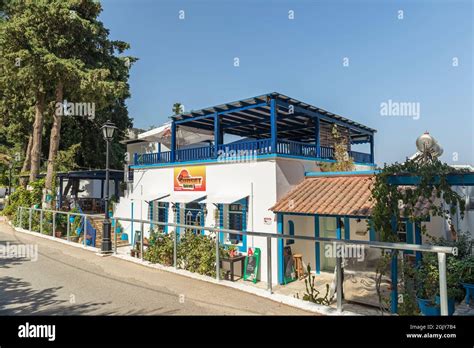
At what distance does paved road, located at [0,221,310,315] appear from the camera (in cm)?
497

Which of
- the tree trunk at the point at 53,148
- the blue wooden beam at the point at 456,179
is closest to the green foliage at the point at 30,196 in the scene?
the tree trunk at the point at 53,148

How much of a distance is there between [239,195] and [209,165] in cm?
202

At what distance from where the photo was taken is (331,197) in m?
9.27

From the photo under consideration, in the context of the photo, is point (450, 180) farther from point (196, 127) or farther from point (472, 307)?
point (196, 127)

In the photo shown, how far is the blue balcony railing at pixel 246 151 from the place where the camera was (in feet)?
34.9

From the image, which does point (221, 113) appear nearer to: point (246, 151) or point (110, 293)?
point (246, 151)

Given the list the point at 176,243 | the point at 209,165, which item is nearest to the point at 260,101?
the point at 209,165
